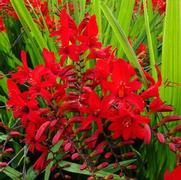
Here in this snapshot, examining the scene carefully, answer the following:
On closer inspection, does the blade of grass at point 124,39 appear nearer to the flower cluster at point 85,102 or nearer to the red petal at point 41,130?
the flower cluster at point 85,102

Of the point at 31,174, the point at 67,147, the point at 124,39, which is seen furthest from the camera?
the point at 31,174

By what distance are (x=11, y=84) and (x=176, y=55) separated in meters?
0.46

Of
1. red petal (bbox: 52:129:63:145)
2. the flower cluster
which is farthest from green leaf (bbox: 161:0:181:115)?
red petal (bbox: 52:129:63:145)

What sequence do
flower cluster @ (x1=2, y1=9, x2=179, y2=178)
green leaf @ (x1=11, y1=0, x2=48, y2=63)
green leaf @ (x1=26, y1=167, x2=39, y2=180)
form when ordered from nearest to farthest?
flower cluster @ (x1=2, y1=9, x2=179, y2=178) < green leaf @ (x1=26, y1=167, x2=39, y2=180) < green leaf @ (x1=11, y1=0, x2=48, y2=63)

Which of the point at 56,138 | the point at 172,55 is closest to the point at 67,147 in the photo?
the point at 56,138

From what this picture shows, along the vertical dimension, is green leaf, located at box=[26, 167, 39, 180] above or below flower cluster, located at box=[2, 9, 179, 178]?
below

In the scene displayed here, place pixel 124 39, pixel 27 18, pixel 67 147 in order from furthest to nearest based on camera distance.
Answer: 1. pixel 27 18
2. pixel 124 39
3. pixel 67 147

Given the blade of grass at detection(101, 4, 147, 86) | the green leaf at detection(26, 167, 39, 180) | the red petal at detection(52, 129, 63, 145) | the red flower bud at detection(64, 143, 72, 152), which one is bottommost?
the green leaf at detection(26, 167, 39, 180)

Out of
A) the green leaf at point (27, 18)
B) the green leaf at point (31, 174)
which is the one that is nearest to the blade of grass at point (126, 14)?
the green leaf at point (27, 18)

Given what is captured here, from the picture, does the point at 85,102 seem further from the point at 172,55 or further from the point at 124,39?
the point at 172,55

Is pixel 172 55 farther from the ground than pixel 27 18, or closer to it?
closer to it

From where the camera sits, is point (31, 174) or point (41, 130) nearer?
point (41, 130)

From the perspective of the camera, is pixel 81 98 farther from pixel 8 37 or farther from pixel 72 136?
pixel 8 37

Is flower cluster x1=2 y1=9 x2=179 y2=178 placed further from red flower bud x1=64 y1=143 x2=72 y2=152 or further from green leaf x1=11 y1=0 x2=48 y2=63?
green leaf x1=11 y1=0 x2=48 y2=63
